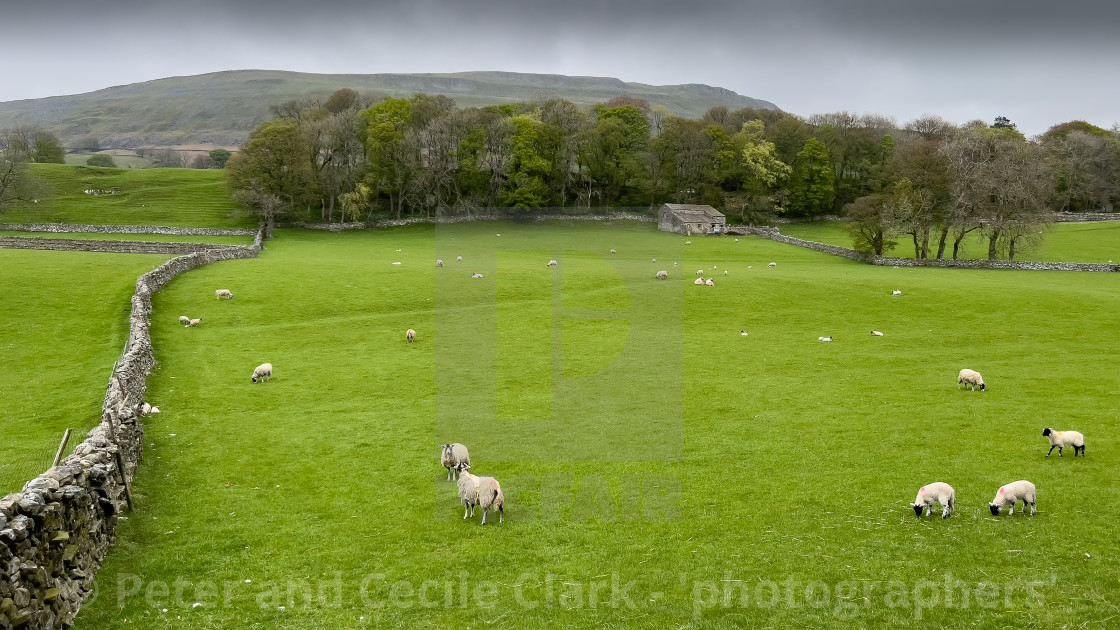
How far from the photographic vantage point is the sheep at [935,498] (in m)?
15.4

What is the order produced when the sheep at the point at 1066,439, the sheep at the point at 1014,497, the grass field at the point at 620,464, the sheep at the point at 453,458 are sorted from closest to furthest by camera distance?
the grass field at the point at 620,464 < the sheep at the point at 1014,497 < the sheep at the point at 453,458 < the sheep at the point at 1066,439

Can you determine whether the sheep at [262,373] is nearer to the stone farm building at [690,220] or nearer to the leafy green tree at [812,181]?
the stone farm building at [690,220]

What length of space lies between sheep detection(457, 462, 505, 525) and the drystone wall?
7470 millimetres

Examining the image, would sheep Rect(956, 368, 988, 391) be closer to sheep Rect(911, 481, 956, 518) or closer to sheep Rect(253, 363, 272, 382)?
sheep Rect(911, 481, 956, 518)

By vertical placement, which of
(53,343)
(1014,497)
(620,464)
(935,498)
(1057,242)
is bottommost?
(620,464)

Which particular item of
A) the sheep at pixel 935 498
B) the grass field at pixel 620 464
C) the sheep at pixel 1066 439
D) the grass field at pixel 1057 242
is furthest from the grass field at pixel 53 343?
the grass field at pixel 1057 242

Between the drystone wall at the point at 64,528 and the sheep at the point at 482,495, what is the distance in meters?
7.47

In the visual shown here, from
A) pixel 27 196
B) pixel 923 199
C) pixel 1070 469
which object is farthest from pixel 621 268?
pixel 27 196

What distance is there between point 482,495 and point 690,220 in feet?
258

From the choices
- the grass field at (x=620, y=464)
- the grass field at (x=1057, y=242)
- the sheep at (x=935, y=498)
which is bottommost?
the grass field at (x=620, y=464)

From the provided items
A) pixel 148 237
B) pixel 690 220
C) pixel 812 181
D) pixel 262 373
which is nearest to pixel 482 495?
pixel 262 373

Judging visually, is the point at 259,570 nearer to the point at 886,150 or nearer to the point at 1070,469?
the point at 1070,469

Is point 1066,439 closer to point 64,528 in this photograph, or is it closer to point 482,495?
point 482,495

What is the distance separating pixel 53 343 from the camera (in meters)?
32.1
